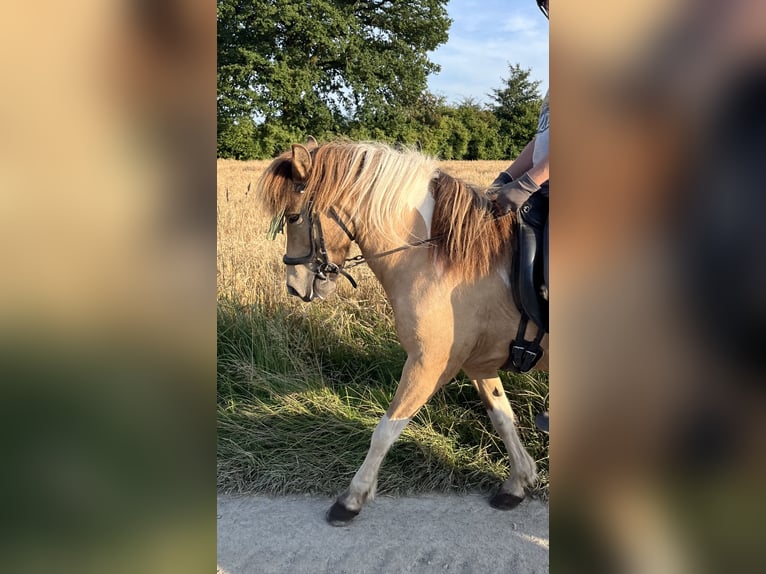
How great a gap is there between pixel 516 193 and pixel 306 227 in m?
0.97

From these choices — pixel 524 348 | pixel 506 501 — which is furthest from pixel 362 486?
pixel 524 348

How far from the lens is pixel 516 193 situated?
2445 mm

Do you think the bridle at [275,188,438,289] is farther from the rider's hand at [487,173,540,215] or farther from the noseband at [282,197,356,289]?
the rider's hand at [487,173,540,215]

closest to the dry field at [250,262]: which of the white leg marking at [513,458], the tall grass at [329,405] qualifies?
the tall grass at [329,405]

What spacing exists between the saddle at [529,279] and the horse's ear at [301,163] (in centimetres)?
98

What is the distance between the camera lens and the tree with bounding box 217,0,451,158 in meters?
21.8

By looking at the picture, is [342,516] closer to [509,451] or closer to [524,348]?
[509,451]

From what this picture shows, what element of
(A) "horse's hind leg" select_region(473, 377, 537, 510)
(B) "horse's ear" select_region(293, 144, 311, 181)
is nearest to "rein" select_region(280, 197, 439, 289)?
(B) "horse's ear" select_region(293, 144, 311, 181)

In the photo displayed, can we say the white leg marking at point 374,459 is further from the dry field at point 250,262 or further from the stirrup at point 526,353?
the dry field at point 250,262
